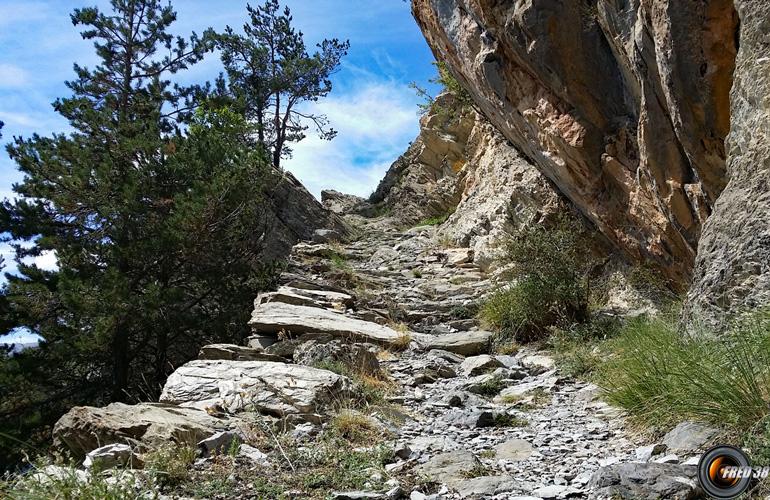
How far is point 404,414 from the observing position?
19.9ft

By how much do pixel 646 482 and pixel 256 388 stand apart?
362 cm

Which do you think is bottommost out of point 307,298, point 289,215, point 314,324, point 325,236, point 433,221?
point 314,324

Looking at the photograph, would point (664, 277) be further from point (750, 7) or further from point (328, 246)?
point (328, 246)

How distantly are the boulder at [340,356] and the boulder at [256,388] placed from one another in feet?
2.68

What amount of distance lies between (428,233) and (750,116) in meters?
13.5

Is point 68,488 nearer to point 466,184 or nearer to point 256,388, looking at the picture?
point 256,388

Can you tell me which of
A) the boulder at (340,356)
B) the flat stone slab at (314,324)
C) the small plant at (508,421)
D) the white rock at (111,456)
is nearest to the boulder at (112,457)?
the white rock at (111,456)

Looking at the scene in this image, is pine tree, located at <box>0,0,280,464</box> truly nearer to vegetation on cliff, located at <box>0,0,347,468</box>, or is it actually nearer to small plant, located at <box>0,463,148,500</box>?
vegetation on cliff, located at <box>0,0,347,468</box>

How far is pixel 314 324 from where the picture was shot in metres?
9.02

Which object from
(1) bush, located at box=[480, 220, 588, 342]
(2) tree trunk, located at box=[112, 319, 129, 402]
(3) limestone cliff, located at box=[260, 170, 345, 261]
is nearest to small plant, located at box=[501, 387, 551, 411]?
(1) bush, located at box=[480, 220, 588, 342]

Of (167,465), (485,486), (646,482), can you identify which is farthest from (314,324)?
(646,482)

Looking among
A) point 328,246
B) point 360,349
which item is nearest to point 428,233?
point 328,246

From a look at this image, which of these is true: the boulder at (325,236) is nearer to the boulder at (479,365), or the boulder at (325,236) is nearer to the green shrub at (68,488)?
the boulder at (479,365)

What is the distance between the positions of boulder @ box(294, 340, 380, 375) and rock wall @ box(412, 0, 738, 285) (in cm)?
421
